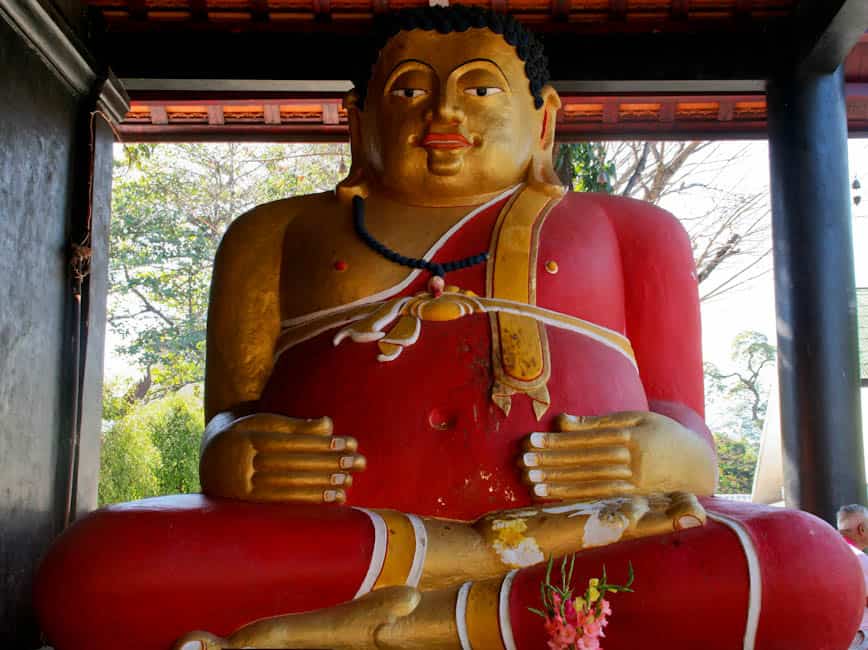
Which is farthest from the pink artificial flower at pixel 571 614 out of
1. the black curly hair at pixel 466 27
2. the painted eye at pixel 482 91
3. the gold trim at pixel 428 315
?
the black curly hair at pixel 466 27

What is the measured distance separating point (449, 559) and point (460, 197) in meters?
1.22

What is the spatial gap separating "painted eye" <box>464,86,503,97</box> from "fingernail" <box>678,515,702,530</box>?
1432mm

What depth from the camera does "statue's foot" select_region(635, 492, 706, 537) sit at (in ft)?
7.81

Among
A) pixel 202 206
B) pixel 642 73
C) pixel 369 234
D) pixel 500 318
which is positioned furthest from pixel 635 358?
pixel 202 206

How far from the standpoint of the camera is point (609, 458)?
263 cm

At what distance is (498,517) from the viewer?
253cm

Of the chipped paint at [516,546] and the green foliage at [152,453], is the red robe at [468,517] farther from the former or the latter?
the green foliage at [152,453]

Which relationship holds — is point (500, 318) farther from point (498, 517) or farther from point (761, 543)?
point (761, 543)

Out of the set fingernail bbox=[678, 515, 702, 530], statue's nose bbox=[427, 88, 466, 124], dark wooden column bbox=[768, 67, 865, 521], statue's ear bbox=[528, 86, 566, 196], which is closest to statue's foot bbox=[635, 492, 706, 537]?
fingernail bbox=[678, 515, 702, 530]

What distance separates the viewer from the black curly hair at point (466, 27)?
325 cm

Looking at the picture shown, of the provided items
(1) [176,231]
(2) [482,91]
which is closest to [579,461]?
(2) [482,91]

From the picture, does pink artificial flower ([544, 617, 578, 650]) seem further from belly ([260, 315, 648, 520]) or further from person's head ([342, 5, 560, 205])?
person's head ([342, 5, 560, 205])

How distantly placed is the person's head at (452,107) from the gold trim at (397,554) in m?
1.14

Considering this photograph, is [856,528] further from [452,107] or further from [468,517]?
[452,107]
